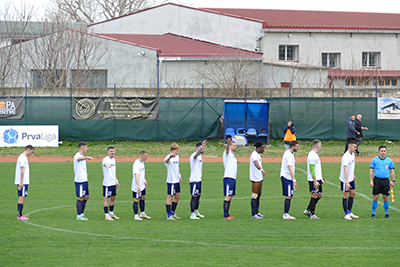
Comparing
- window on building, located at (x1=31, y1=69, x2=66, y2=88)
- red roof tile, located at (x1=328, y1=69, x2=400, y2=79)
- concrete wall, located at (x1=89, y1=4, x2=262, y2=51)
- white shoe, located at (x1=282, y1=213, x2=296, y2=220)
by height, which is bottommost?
white shoe, located at (x1=282, y1=213, x2=296, y2=220)

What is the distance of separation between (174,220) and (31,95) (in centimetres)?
2125

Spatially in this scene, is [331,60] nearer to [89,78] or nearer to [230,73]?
[230,73]

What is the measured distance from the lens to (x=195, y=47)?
125ft

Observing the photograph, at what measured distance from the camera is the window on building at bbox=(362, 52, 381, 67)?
41.3 m

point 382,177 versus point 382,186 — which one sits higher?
point 382,177

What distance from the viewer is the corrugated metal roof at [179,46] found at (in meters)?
35.6

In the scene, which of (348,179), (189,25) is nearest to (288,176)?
(348,179)

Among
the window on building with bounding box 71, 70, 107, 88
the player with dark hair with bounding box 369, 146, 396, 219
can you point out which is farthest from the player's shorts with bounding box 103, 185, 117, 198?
the window on building with bounding box 71, 70, 107, 88

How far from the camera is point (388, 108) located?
93.2 ft

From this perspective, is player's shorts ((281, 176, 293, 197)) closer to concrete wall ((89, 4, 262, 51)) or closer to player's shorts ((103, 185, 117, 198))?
player's shorts ((103, 185, 117, 198))

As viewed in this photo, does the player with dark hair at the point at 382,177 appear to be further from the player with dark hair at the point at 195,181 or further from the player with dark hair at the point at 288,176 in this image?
the player with dark hair at the point at 195,181

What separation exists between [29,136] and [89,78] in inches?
403

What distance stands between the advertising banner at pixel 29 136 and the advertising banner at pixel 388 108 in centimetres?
1922

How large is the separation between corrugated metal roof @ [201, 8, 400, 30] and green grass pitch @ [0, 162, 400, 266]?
89.0 feet
